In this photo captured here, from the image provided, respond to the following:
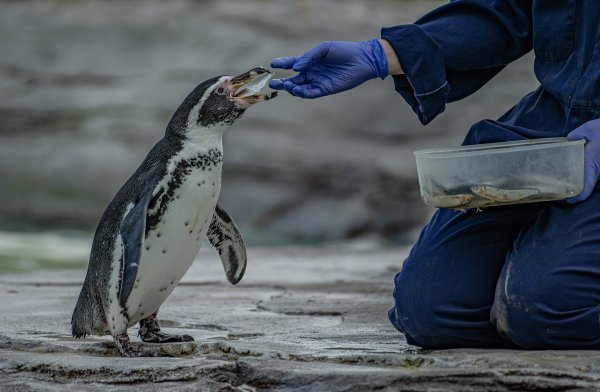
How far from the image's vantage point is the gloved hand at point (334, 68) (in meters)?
2.59

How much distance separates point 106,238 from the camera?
2.54 meters

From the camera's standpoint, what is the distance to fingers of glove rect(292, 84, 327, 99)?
261cm

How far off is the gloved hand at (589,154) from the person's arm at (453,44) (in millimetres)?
436

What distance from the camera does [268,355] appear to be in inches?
93.5

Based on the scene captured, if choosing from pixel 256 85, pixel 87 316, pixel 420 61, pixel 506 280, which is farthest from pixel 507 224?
pixel 87 316

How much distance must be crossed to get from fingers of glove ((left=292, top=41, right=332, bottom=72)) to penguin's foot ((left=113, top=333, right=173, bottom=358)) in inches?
29.6

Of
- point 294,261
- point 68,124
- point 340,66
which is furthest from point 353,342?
point 68,124

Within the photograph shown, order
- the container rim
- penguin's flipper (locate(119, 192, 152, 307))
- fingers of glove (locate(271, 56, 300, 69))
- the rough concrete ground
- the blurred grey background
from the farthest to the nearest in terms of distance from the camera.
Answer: the blurred grey background → fingers of glove (locate(271, 56, 300, 69)) → penguin's flipper (locate(119, 192, 152, 307)) → the container rim → the rough concrete ground

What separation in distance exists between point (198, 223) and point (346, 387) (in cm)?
59

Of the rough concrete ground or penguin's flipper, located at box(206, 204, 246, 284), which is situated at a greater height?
penguin's flipper, located at box(206, 204, 246, 284)

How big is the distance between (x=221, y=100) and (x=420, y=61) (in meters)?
0.53

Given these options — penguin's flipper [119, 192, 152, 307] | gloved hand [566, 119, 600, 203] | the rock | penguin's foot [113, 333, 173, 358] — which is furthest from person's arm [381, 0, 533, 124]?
the rock

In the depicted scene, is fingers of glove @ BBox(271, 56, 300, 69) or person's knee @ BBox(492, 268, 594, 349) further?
fingers of glove @ BBox(271, 56, 300, 69)

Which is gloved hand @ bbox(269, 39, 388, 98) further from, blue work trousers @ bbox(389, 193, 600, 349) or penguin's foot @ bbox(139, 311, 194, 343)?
penguin's foot @ bbox(139, 311, 194, 343)
